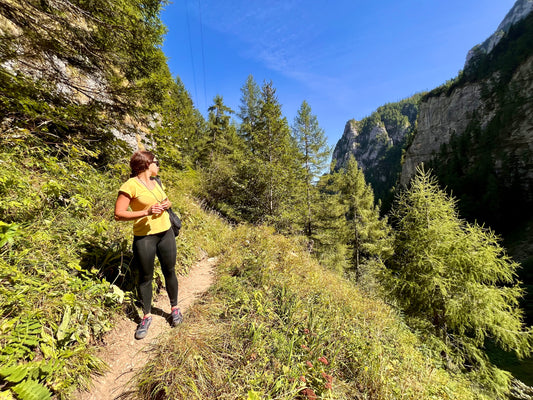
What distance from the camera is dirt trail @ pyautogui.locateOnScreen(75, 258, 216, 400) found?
205 centimetres

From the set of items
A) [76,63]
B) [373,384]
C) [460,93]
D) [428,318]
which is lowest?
[428,318]

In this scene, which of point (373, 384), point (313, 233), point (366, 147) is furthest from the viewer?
point (366, 147)

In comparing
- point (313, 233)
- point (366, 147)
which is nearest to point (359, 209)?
point (313, 233)

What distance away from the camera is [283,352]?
245 centimetres

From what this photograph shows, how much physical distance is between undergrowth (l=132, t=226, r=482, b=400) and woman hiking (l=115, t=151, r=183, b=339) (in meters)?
0.77

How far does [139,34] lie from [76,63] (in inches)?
54.8

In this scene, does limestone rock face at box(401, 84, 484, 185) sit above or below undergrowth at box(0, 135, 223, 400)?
above

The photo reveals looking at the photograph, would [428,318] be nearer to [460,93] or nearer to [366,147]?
[460,93]

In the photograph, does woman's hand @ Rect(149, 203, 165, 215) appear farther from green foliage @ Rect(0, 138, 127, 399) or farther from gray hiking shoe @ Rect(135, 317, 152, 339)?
gray hiking shoe @ Rect(135, 317, 152, 339)

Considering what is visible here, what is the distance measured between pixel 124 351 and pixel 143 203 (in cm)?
187

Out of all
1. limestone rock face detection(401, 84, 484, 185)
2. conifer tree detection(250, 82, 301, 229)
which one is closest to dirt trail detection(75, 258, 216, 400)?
conifer tree detection(250, 82, 301, 229)

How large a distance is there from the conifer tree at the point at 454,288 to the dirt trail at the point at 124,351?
7561mm

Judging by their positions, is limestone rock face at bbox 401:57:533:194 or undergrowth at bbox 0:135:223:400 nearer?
undergrowth at bbox 0:135:223:400

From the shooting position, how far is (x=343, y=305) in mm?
3945
